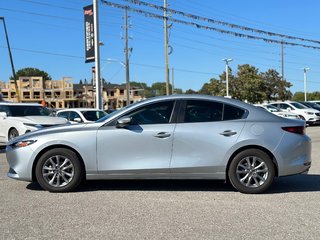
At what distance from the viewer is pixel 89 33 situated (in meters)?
25.8

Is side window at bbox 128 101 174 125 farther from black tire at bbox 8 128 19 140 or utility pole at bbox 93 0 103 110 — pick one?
utility pole at bbox 93 0 103 110

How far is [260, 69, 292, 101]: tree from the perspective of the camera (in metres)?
67.8

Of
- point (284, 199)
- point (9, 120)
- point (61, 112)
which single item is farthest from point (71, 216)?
point (61, 112)

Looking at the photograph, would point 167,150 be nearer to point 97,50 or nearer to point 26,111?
point 26,111

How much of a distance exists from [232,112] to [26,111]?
10.2 m

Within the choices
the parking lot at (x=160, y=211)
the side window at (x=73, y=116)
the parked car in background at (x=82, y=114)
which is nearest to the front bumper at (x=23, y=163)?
the parking lot at (x=160, y=211)

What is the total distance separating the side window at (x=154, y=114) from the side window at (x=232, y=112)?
87 cm

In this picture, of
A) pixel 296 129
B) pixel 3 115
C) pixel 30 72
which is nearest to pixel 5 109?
pixel 3 115

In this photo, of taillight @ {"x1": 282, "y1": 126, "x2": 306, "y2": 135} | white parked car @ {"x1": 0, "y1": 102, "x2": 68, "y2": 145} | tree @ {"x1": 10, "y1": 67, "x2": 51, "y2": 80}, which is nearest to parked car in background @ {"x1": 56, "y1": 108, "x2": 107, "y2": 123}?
white parked car @ {"x1": 0, "y1": 102, "x2": 68, "y2": 145}

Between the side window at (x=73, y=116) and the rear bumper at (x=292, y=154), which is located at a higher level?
the side window at (x=73, y=116)

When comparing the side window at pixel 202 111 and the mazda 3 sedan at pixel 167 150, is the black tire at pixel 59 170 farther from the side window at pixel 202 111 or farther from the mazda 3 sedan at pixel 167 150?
the side window at pixel 202 111

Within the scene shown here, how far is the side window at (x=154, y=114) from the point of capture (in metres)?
6.77

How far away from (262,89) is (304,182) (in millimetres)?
60718

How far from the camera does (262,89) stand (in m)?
66.6
